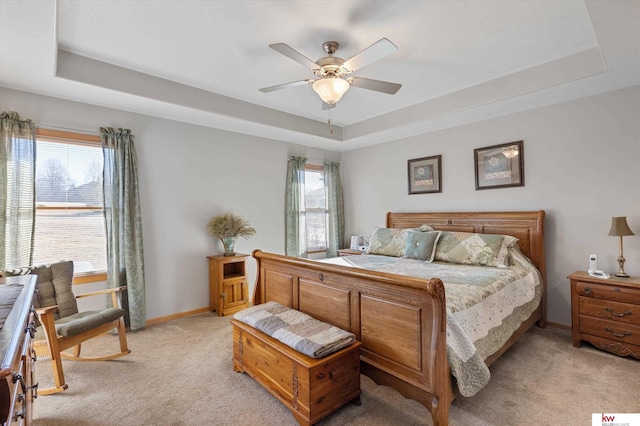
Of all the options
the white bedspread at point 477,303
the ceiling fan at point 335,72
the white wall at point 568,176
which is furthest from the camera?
the white wall at point 568,176

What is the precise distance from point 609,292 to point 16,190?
5.55m

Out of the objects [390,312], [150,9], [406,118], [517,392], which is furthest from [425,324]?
[406,118]

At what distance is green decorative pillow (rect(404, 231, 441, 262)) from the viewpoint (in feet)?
12.1

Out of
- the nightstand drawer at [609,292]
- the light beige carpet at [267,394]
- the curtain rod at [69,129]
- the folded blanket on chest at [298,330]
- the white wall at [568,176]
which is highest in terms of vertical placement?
the curtain rod at [69,129]

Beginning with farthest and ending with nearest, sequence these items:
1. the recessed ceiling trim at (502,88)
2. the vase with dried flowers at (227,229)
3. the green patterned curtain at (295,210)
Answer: the green patterned curtain at (295,210) → the vase with dried flowers at (227,229) → the recessed ceiling trim at (502,88)

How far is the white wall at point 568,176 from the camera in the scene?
303 centimetres

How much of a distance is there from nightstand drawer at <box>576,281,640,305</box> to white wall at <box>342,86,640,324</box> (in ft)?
1.63

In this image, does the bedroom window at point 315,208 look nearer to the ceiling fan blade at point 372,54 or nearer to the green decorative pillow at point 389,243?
the green decorative pillow at point 389,243

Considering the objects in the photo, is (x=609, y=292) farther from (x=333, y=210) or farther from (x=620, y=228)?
(x=333, y=210)

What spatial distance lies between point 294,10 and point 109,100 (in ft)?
7.57

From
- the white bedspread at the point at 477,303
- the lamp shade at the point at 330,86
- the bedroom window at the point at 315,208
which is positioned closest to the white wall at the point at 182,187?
the bedroom window at the point at 315,208

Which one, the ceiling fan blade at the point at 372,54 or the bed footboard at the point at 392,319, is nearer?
the bed footboard at the point at 392,319

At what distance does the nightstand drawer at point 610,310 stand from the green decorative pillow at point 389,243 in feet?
6.02

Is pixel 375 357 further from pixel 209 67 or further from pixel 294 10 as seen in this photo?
pixel 209 67
